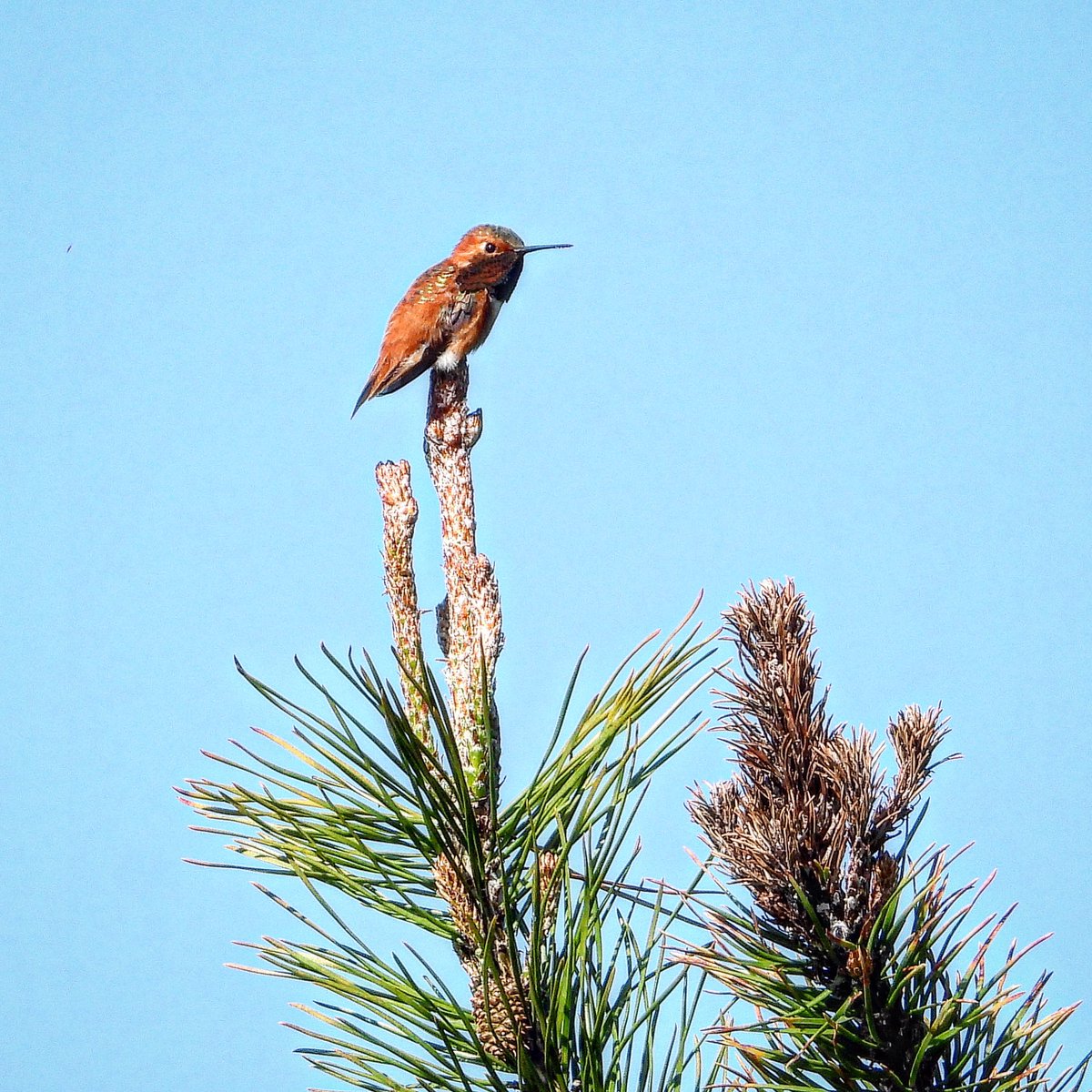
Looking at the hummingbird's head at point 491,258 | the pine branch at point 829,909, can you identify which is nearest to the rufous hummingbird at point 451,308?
the hummingbird's head at point 491,258

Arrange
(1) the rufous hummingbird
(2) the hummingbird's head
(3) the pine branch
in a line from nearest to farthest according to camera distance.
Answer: (3) the pine branch → (1) the rufous hummingbird → (2) the hummingbird's head

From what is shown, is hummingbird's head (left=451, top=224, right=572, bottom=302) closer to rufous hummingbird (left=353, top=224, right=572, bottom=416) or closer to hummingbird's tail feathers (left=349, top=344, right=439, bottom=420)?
rufous hummingbird (left=353, top=224, right=572, bottom=416)

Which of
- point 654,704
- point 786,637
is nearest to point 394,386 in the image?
point 654,704

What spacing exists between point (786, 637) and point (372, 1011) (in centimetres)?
115

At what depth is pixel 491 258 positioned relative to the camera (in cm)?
439

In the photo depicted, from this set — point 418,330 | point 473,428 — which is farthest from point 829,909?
point 418,330

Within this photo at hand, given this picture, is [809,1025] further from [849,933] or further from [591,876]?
[591,876]

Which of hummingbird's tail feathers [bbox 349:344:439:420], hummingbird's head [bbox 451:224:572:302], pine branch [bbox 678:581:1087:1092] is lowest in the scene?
pine branch [bbox 678:581:1087:1092]

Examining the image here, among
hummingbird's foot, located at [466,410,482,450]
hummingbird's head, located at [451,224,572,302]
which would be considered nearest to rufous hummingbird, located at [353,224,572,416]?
hummingbird's head, located at [451,224,572,302]

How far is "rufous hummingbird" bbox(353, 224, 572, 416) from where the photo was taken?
4.01 meters

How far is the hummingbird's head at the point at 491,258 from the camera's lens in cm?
434

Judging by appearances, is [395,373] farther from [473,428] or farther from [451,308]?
[473,428]

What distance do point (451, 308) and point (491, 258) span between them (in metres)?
0.39

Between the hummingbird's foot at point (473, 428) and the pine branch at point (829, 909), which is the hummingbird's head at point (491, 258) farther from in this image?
the pine branch at point (829, 909)
